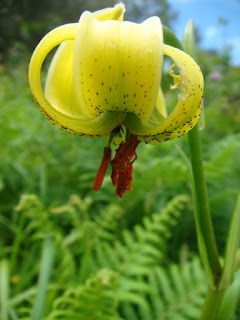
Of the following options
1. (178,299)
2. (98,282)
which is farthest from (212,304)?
(178,299)

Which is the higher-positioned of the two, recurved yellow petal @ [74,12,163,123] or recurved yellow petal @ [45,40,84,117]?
recurved yellow petal @ [45,40,84,117]

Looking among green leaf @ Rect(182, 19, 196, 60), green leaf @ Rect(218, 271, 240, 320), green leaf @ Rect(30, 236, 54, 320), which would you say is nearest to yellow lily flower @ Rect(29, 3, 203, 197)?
green leaf @ Rect(182, 19, 196, 60)

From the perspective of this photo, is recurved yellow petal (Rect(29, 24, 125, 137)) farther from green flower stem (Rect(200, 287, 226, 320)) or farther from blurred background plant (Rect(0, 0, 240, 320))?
green flower stem (Rect(200, 287, 226, 320))

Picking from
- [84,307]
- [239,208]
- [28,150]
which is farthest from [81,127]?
[28,150]

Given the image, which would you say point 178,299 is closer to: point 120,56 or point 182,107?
point 182,107

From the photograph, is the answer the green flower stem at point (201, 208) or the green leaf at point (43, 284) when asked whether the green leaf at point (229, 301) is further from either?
the green leaf at point (43, 284)
